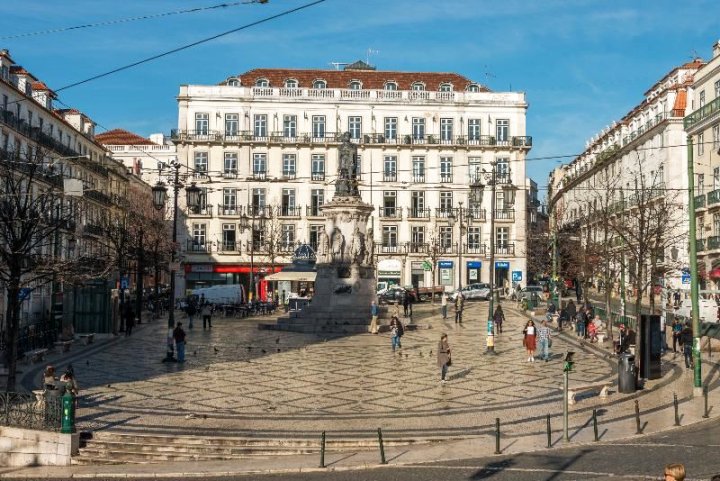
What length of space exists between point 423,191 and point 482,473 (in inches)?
2201

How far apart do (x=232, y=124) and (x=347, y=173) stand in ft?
102

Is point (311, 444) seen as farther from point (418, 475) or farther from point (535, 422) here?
point (535, 422)

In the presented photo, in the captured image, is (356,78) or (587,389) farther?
(356,78)

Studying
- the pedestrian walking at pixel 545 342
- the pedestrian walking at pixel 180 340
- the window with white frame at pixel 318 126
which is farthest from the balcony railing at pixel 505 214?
the pedestrian walking at pixel 180 340

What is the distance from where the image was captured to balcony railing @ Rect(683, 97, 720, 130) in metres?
48.1

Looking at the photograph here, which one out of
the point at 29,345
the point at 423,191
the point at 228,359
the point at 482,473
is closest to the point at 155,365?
the point at 228,359

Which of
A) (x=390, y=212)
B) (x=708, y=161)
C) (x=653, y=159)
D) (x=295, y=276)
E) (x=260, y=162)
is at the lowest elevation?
(x=295, y=276)

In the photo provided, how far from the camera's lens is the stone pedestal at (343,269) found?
38312mm

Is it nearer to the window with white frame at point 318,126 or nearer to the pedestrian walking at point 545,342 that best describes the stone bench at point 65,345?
the pedestrian walking at point 545,342

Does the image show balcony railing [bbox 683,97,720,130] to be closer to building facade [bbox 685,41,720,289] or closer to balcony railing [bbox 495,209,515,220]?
building facade [bbox 685,41,720,289]

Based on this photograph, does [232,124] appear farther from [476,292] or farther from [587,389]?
[587,389]

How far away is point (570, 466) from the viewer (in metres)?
13.5

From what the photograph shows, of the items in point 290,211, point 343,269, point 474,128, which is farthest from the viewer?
point 474,128

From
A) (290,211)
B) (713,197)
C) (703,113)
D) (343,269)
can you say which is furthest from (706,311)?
(290,211)
